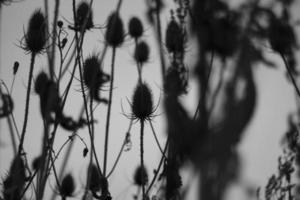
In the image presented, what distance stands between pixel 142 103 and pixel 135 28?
6.33 feet

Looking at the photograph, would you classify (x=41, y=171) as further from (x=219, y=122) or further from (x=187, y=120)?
(x=219, y=122)

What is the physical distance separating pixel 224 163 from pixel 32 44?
2.47 m

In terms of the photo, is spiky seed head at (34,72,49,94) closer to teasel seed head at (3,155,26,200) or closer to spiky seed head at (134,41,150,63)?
teasel seed head at (3,155,26,200)

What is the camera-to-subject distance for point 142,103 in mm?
3213

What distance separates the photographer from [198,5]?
0.83 m

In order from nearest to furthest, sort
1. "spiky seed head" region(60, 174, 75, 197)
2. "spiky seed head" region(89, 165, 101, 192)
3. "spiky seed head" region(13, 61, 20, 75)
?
"spiky seed head" region(13, 61, 20, 75) → "spiky seed head" region(89, 165, 101, 192) → "spiky seed head" region(60, 174, 75, 197)

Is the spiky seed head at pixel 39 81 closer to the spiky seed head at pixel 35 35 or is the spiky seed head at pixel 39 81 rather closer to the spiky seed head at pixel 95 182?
the spiky seed head at pixel 35 35

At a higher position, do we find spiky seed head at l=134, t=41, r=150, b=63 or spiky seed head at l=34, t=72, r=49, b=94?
spiky seed head at l=134, t=41, r=150, b=63

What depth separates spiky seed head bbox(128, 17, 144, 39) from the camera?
4863mm

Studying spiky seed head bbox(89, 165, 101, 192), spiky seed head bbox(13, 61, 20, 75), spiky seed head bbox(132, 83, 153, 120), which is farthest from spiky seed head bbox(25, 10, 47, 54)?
spiky seed head bbox(89, 165, 101, 192)

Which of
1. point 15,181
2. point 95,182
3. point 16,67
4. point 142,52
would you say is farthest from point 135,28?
point 15,181

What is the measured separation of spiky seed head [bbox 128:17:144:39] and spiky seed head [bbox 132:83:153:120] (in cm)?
173

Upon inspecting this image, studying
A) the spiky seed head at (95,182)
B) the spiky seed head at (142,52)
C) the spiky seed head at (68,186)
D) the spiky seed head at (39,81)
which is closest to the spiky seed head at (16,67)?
the spiky seed head at (39,81)

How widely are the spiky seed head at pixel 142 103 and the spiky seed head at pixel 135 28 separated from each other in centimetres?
173
